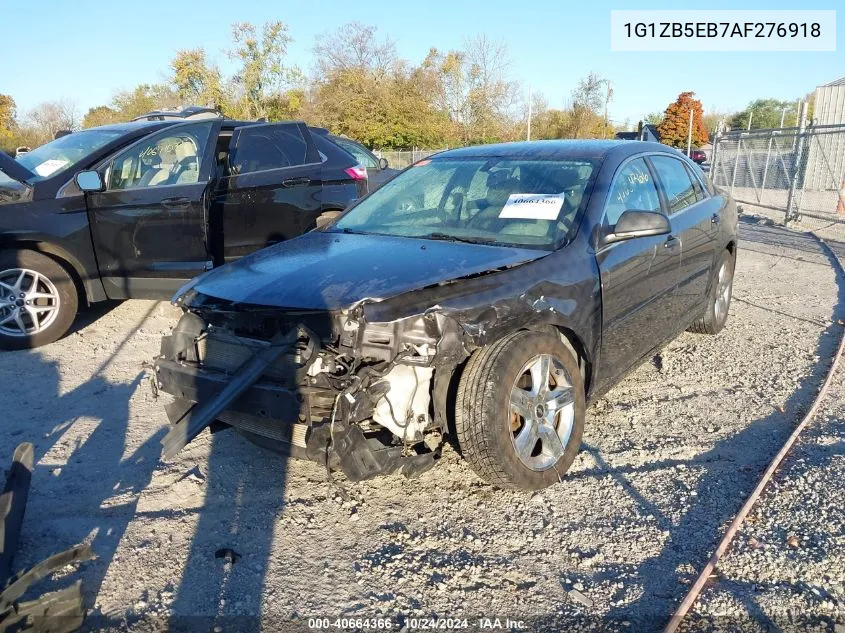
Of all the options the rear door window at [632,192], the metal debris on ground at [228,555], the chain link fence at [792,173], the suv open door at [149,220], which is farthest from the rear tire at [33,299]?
the chain link fence at [792,173]

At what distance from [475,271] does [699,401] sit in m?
2.26

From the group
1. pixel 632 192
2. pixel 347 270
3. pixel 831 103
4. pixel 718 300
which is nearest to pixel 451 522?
pixel 347 270

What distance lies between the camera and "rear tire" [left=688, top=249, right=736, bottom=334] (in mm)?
5551

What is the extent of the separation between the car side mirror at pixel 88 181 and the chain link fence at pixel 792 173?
38.8ft

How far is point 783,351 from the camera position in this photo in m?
5.51

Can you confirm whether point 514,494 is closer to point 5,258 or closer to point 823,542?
point 823,542

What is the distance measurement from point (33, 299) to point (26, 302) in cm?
6

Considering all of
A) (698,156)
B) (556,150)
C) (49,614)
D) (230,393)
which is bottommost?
(49,614)

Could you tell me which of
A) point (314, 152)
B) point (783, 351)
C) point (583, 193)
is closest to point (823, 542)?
point (583, 193)

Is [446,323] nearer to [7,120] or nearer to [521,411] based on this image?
[521,411]

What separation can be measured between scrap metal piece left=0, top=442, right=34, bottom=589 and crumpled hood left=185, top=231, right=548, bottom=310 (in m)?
1.13

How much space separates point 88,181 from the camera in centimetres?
569

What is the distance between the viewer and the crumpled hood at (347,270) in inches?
117

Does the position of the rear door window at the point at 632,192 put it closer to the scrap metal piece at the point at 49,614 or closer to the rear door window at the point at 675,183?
the rear door window at the point at 675,183
